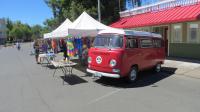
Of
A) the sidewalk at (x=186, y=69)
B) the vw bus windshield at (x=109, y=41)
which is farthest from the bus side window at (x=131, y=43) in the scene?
the sidewalk at (x=186, y=69)

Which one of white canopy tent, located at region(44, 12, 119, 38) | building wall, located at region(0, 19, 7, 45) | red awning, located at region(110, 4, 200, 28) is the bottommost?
white canopy tent, located at region(44, 12, 119, 38)

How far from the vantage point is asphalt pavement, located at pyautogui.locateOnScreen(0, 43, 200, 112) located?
6.58m

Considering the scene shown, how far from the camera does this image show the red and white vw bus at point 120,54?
9.02 m

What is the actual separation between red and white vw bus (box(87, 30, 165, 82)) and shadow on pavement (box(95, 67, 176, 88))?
1.27 ft

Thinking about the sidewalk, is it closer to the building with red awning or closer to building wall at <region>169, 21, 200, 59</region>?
building wall at <region>169, 21, 200, 59</region>

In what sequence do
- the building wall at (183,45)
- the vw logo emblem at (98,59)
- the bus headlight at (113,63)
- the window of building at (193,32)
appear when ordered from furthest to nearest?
the building wall at (183,45)
the window of building at (193,32)
the vw logo emblem at (98,59)
the bus headlight at (113,63)

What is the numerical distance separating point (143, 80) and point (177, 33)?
7936mm

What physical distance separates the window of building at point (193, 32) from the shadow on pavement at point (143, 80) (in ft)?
13.2

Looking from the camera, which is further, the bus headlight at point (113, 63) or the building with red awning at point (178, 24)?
the building with red awning at point (178, 24)

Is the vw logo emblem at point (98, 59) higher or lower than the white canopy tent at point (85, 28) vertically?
lower

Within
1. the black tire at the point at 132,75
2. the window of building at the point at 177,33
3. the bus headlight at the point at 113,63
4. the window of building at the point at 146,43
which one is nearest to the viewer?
the bus headlight at the point at 113,63

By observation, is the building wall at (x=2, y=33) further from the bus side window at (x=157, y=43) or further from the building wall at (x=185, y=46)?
the bus side window at (x=157, y=43)

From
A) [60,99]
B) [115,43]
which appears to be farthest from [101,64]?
[60,99]

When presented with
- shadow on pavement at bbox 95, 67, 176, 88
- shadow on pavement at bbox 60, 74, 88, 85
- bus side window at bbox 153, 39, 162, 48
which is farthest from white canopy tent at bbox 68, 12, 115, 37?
bus side window at bbox 153, 39, 162, 48
